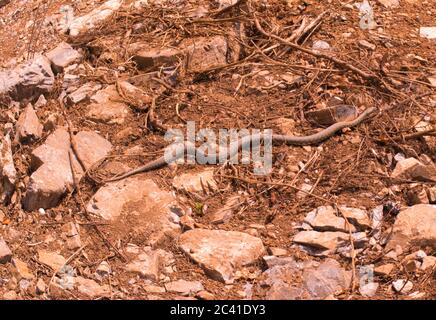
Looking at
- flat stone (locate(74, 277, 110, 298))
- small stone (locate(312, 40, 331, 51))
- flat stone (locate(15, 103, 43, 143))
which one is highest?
flat stone (locate(15, 103, 43, 143))

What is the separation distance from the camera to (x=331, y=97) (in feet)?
14.6

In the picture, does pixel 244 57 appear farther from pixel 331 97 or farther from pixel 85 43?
pixel 85 43

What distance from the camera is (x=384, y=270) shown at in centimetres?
352

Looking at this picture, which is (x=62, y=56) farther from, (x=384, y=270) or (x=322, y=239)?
(x=384, y=270)

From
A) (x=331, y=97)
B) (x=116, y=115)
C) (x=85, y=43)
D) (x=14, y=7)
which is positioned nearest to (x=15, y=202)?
(x=116, y=115)

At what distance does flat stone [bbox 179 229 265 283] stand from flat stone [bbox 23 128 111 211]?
0.81 m

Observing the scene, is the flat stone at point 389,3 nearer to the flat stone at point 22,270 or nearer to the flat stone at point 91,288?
the flat stone at point 91,288

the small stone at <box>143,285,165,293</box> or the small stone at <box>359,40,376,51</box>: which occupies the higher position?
the small stone at <box>359,40,376,51</box>

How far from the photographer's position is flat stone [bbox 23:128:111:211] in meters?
4.04

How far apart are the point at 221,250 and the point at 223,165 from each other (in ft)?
2.09

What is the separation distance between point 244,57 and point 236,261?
70.1 inches

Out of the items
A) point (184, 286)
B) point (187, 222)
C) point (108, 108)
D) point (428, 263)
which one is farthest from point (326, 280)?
point (108, 108)

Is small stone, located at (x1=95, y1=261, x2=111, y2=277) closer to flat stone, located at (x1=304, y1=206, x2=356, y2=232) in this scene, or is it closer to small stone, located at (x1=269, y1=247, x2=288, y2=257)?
small stone, located at (x1=269, y1=247, x2=288, y2=257)

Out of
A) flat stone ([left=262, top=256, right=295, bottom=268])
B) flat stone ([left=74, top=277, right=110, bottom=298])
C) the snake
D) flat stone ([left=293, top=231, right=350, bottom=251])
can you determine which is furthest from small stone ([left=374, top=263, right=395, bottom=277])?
flat stone ([left=74, top=277, right=110, bottom=298])
